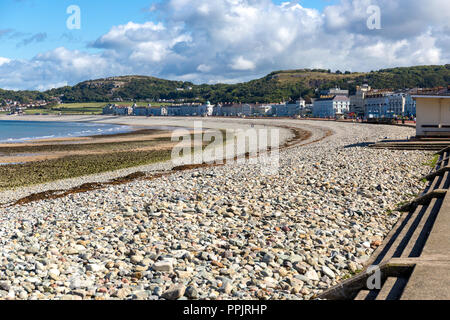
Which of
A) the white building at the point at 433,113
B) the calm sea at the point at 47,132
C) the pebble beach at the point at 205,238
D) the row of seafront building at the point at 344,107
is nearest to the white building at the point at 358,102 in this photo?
the row of seafront building at the point at 344,107

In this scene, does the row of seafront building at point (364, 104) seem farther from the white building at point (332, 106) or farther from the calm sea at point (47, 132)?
the calm sea at point (47, 132)

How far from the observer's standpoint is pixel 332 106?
469ft

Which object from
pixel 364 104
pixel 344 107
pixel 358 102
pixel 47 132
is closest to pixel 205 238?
pixel 47 132

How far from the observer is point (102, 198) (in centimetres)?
1286

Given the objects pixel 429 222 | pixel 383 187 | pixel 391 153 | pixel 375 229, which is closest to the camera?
pixel 429 222

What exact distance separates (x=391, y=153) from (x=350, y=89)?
18348 centimetres

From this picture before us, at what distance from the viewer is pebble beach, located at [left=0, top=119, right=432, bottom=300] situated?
6004mm

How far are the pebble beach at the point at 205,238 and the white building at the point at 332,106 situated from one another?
438ft

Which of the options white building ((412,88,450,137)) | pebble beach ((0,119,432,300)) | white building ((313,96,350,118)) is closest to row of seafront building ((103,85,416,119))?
white building ((313,96,350,118))

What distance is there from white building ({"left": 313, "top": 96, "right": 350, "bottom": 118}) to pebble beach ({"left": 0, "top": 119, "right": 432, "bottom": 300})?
438ft

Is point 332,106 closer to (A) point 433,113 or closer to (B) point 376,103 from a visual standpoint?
(B) point 376,103

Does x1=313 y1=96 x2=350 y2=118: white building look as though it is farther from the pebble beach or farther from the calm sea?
the pebble beach

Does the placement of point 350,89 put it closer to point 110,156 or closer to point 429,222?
point 110,156
